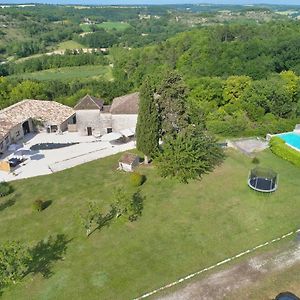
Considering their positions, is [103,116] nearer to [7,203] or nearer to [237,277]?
[7,203]

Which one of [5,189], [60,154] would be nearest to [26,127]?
[60,154]

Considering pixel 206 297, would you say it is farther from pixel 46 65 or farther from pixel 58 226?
pixel 46 65

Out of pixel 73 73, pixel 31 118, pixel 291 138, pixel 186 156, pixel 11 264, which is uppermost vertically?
pixel 11 264

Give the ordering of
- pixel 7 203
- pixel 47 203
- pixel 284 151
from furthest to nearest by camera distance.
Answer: pixel 284 151, pixel 7 203, pixel 47 203

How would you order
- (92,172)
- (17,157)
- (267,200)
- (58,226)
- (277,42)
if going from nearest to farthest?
(58,226), (267,200), (92,172), (17,157), (277,42)

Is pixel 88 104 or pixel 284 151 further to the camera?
pixel 88 104

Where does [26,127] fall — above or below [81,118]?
below

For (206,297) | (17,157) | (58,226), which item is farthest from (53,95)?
(206,297)
